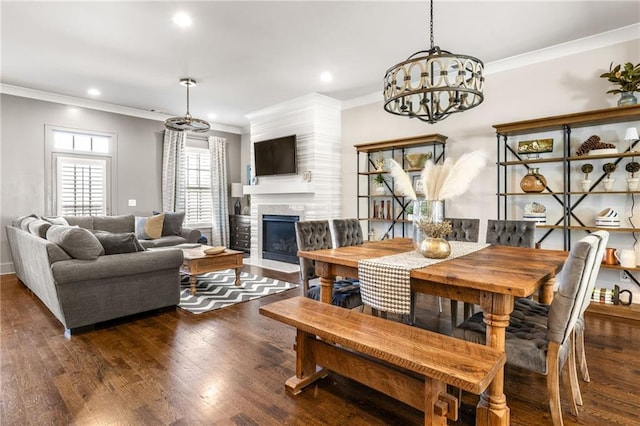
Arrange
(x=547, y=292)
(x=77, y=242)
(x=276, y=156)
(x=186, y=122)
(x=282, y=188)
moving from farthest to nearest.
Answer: (x=276, y=156) → (x=282, y=188) → (x=186, y=122) → (x=77, y=242) → (x=547, y=292)

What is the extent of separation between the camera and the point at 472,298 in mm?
1774

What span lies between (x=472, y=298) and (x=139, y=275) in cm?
293

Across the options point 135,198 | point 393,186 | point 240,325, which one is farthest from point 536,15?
point 135,198

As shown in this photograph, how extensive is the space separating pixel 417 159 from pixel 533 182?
1.48 meters

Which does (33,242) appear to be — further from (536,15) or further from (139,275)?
(536,15)

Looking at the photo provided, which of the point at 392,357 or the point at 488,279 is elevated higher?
the point at 488,279

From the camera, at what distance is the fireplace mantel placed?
5809 millimetres

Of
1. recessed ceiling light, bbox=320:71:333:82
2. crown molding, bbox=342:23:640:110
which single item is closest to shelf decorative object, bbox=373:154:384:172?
recessed ceiling light, bbox=320:71:333:82

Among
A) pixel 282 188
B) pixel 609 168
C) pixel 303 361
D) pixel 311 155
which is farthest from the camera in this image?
pixel 282 188

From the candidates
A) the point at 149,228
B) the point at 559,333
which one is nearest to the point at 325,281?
the point at 559,333

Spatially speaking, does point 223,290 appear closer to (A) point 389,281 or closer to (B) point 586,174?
(A) point 389,281

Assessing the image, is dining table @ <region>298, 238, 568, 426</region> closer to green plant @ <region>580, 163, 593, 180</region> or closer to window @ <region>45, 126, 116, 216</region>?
green plant @ <region>580, 163, 593, 180</region>

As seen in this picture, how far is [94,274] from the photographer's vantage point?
2938mm

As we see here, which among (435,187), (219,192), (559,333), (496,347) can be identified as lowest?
(496,347)
